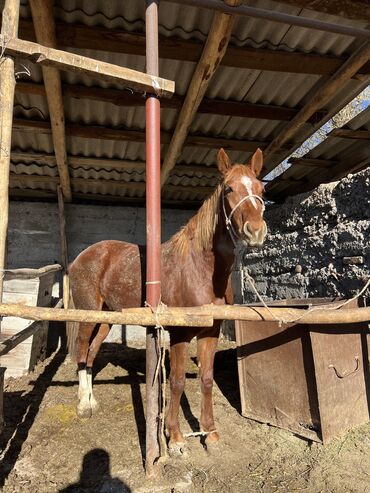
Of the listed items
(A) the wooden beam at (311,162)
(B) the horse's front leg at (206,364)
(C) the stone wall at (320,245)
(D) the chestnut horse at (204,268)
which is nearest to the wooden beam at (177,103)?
(C) the stone wall at (320,245)

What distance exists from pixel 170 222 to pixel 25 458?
5700 mm

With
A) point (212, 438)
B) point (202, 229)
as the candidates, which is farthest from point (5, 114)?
point (212, 438)

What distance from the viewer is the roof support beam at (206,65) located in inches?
109

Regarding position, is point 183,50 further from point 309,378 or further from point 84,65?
point 309,378

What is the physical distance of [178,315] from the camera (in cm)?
220

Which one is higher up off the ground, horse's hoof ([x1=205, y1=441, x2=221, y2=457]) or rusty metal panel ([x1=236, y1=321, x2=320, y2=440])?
rusty metal panel ([x1=236, y1=321, x2=320, y2=440])

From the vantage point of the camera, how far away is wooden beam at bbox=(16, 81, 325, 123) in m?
3.81

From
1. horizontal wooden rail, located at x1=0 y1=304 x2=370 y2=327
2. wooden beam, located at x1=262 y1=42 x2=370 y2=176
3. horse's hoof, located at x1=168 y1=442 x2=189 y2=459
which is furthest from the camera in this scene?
wooden beam, located at x1=262 y1=42 x2=370 y2=176

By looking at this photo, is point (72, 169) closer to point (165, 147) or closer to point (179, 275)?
point (165, 147)

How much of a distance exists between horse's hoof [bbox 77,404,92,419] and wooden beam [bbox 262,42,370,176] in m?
3.92

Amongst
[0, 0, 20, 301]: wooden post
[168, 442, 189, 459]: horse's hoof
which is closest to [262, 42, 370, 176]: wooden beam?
[0, 0, 20, 301]: wooden post

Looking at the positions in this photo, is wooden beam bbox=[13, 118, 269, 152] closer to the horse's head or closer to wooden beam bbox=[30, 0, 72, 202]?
wooden beam bbox=[30, 0, 72, 202]

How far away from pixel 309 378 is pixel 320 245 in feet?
6.12

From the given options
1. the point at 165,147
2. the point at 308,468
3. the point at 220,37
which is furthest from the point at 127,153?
the point at 308,468
